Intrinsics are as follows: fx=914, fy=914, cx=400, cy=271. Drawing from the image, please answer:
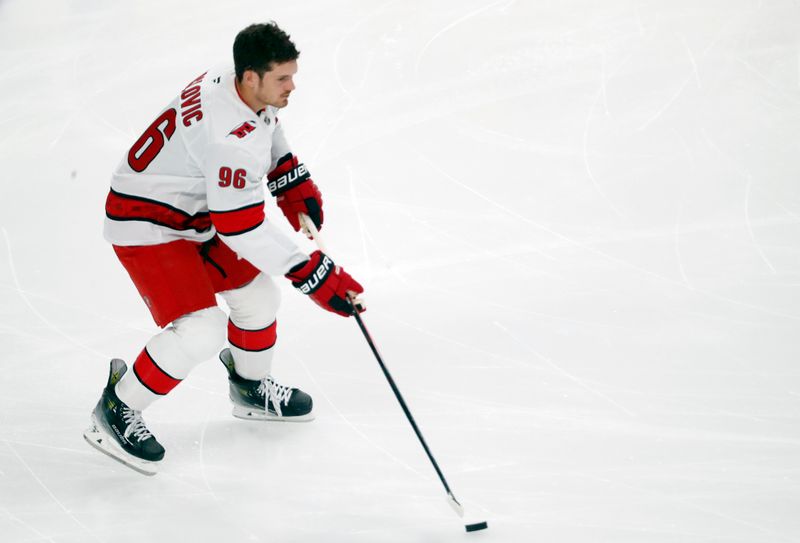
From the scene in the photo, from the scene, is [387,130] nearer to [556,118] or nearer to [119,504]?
[556,118]

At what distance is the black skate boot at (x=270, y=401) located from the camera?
248cm

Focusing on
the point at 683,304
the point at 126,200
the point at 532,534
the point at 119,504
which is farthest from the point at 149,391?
the point at 683,304

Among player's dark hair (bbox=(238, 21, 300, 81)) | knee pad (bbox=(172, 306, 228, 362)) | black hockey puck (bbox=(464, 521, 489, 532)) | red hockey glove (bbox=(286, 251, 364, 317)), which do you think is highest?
player's dark hair (bbox=(238, 21, 300, 81))

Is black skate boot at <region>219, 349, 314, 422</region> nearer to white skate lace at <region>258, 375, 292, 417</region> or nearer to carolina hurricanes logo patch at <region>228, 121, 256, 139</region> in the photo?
white skate lace at <region>258, 375, 292, 417</region>

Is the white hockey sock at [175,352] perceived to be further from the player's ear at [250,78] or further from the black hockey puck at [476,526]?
the black hockey puck at [476,526]

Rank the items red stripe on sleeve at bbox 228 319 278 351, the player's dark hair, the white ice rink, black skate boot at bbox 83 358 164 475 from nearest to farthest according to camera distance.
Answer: the player's dark hair
the white ice rink
black skate boot at bbox 83 358 164 475
red stripe on sleeve at bbox 228 319 278 351

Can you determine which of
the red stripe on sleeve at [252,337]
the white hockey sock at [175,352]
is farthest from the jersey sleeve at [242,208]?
the red stripe on sleeve at [252,337]

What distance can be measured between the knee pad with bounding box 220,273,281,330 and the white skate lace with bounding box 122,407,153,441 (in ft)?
1.14

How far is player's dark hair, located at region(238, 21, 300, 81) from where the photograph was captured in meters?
2.00

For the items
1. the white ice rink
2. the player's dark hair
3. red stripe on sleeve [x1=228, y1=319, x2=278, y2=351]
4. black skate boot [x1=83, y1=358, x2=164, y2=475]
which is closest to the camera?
the player's dark hair

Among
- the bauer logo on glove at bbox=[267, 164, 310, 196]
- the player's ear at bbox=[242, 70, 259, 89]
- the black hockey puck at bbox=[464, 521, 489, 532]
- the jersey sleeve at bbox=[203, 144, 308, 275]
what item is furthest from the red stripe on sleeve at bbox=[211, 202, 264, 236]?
the black hockey puck at bbox=[464, 521, 489, 532]

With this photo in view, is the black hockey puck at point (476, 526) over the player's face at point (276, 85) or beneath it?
beneath

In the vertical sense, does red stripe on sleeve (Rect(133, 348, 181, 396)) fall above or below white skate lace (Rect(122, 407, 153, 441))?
above

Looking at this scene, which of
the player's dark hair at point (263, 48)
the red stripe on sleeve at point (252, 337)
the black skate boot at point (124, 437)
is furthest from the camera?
the red stripe on sleeve at point (252, 337)
